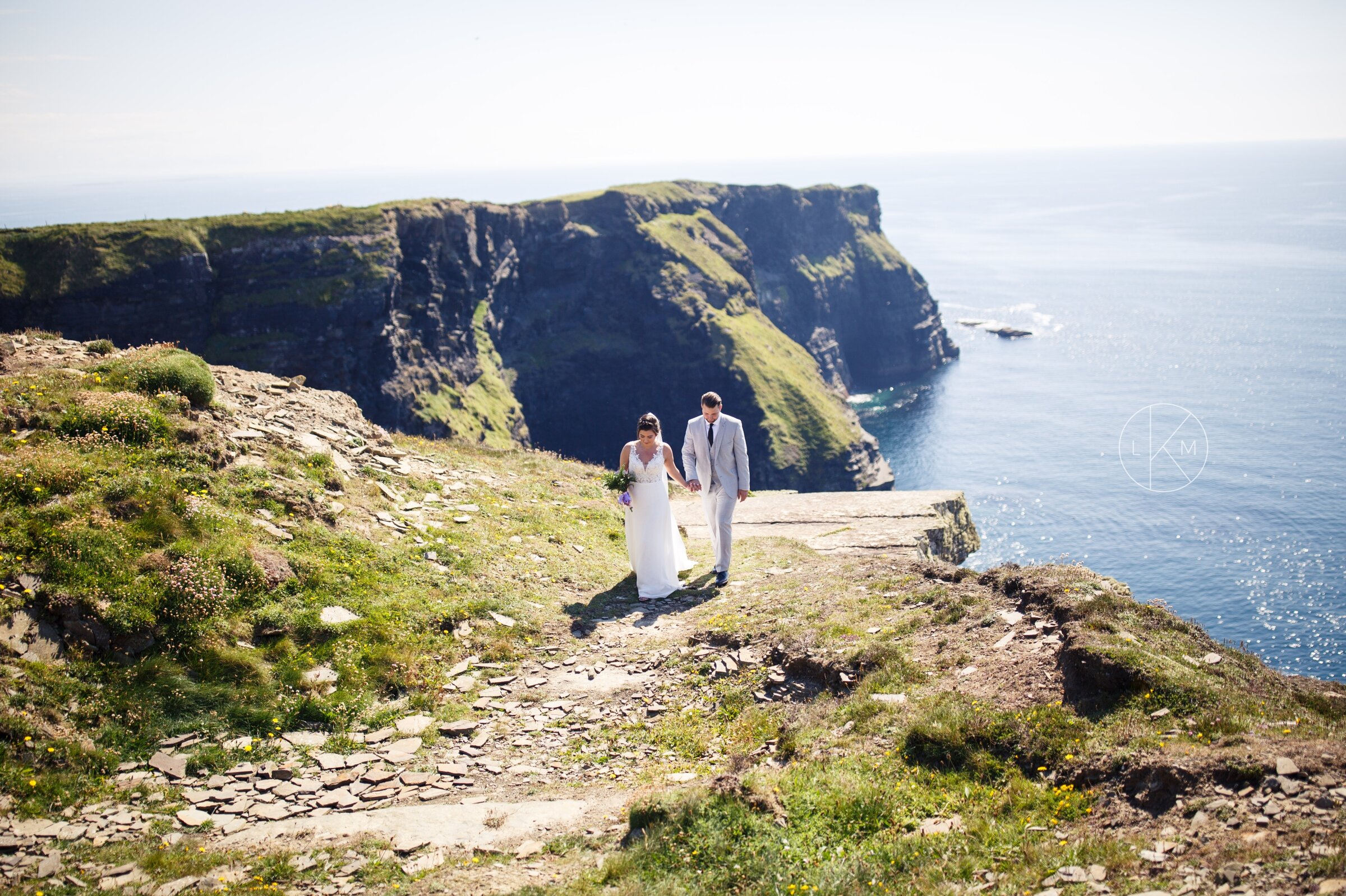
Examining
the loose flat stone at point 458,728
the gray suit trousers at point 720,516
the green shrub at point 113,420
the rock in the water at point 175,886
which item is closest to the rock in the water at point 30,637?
the rock in the water at point 175,886

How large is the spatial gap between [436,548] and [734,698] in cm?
735

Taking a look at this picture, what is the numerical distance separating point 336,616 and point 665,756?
6.10 meters

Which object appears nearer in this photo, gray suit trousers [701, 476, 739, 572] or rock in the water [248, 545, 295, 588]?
rock in the water [248, 545, 295, 588]

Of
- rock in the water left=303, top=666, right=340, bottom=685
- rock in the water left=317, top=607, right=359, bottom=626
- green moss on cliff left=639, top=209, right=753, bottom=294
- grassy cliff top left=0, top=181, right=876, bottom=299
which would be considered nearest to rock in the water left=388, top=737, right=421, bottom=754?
rock in the water left=303, top=666, right=340, bottom=685

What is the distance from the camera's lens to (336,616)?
12336 millimetres

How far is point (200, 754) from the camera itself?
930 centimetres

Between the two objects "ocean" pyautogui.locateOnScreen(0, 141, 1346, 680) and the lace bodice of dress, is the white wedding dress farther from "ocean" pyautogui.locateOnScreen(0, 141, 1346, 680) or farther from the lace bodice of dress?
"ocean" pyautogui.locateOnScreen(0, 141, 1346, 680)

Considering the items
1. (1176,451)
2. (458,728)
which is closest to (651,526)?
(458,728)

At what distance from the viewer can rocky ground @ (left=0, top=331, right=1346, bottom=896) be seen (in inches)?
260

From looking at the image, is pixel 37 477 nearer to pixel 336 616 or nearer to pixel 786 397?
pixel 336 616

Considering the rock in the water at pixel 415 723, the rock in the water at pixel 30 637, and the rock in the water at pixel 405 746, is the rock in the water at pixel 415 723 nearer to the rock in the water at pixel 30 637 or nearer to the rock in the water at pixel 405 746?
the rock in the water at pixel 405 746

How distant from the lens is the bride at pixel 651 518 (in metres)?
15.4

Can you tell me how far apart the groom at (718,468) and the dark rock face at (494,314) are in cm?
6495

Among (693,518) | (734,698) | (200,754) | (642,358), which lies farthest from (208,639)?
(642,358)
